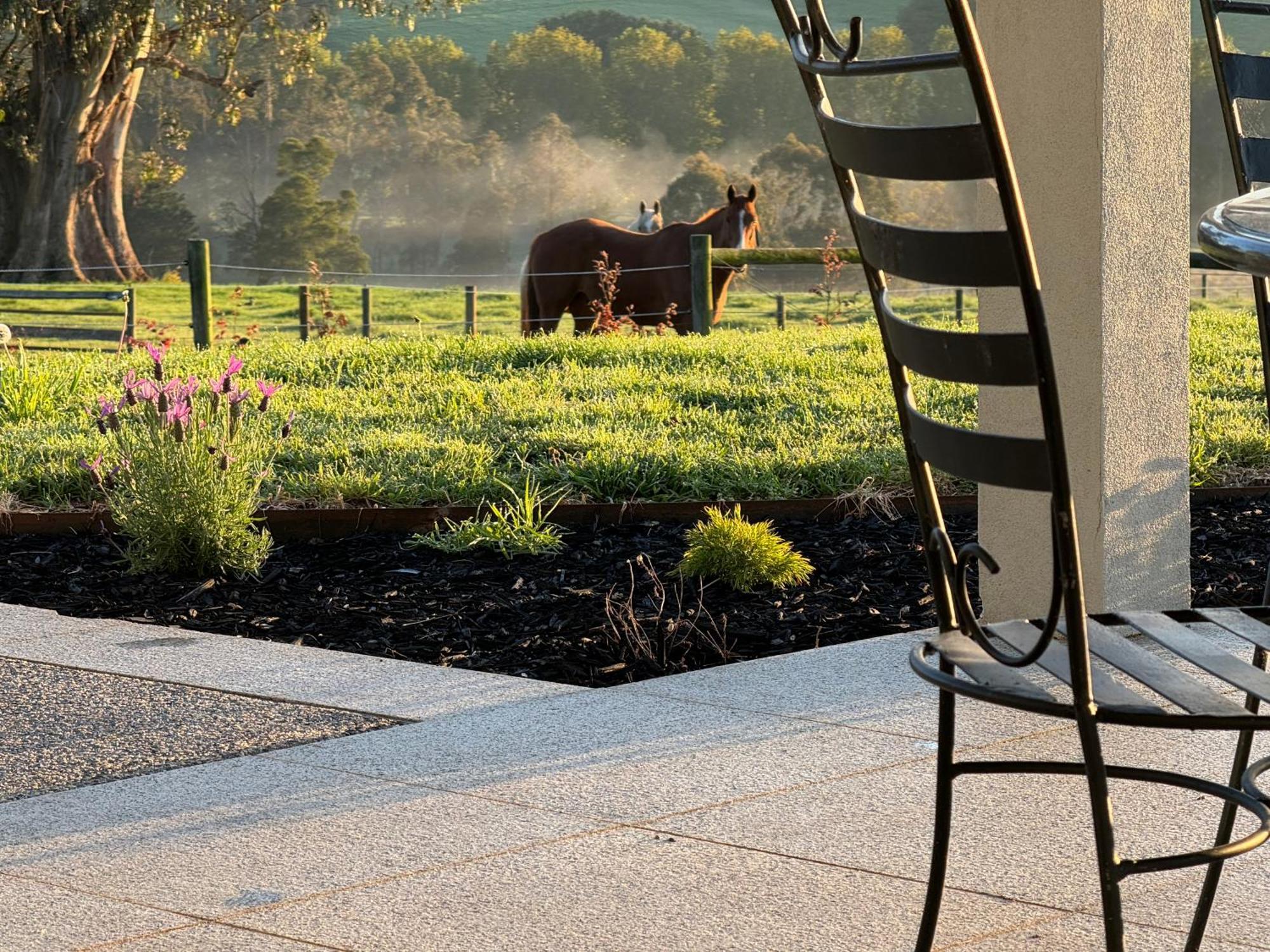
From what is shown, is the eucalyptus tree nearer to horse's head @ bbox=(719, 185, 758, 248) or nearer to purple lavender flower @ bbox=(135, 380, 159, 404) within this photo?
horse's head @ bbox=(719, 185, 758, 248)

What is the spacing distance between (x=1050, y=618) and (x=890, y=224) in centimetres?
48

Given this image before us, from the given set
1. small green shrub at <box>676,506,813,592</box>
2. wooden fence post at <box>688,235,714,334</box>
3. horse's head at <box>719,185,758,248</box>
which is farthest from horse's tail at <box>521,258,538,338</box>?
small green shrub at <box>676,506,813,592</box>

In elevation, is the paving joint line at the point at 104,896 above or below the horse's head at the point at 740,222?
below

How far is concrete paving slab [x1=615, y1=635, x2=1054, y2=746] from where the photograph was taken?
3.52 meters

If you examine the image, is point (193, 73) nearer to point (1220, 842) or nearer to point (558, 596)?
point (558, 596)

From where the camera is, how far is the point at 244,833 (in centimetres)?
287

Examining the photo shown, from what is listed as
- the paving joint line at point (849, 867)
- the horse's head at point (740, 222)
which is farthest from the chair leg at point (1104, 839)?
the horse's head at point (740, 222)

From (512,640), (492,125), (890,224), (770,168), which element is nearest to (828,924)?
(890,224)

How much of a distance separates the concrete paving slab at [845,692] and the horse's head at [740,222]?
37.1 ft

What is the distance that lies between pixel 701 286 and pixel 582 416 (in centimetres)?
565

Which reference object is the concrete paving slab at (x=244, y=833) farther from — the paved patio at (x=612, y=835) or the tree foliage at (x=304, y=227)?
the tree foliage at (x=304, y=227)

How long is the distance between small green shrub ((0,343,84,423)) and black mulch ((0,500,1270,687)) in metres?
2.49

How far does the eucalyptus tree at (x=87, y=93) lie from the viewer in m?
25.9

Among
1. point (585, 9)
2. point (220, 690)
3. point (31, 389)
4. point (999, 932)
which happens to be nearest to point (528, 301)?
point (31, 389)
